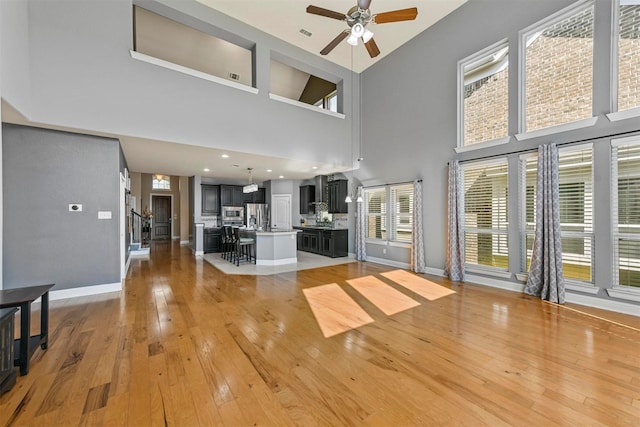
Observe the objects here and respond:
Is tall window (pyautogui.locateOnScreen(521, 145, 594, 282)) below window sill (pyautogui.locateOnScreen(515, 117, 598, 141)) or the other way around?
below

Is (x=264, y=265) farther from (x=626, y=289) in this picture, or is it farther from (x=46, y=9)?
(x=626, y=289)

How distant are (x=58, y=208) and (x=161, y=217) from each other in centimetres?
931

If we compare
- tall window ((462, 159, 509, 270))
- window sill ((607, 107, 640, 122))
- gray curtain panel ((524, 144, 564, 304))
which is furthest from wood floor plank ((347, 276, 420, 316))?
window sill ((607, 107, 640, 122))

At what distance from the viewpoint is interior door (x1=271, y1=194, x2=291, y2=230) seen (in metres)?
9.83

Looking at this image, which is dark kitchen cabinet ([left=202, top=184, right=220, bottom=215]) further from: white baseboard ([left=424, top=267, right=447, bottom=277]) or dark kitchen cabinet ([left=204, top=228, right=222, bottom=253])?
white baseboard ([left=424, top=267, right=447, bottom=277])

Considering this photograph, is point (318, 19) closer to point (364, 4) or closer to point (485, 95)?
point (364, 4)

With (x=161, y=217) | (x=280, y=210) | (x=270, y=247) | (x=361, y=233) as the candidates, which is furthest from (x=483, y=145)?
(x=161, y=217)

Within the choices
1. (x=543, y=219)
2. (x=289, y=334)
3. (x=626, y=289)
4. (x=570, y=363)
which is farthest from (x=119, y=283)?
(x=626, y=289)

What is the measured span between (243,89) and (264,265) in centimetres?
407

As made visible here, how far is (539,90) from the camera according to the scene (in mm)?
4207

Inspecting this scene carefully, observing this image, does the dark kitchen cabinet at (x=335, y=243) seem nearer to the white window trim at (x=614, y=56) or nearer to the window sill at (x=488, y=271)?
the window sill at (x=488, y=271)

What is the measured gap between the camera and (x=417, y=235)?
584 cm

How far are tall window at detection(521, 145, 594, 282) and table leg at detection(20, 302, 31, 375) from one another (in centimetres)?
632

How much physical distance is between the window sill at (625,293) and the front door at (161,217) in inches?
576
